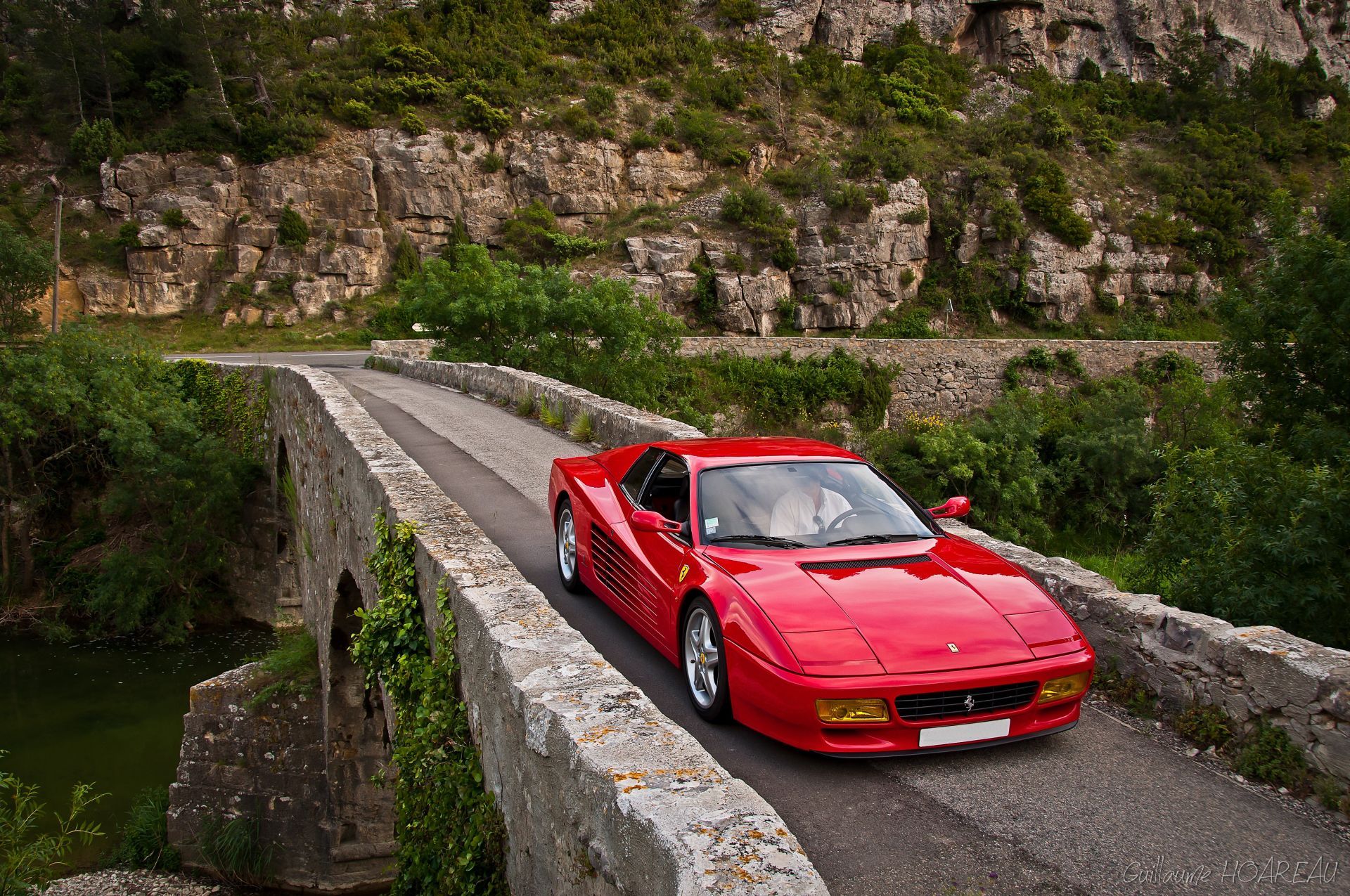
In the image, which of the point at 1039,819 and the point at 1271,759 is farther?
the point at 1271,759

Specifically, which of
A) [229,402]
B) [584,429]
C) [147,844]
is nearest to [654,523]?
[584,429]

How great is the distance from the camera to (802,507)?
15.2 feet

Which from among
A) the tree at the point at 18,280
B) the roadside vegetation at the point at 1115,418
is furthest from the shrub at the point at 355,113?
the roadside vegetation at the point at 1115,418

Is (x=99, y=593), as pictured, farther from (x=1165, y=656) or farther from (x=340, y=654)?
(x=1165, y=656)

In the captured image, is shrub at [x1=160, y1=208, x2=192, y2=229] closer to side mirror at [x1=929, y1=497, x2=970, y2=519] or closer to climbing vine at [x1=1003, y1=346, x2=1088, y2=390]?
climbing vine at [x1=1003, y1=346, x2=1088, y2=390]

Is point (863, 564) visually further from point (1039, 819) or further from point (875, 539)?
point (1039, 819)

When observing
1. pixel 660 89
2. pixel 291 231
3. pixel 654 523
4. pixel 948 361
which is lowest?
pixel 948 361

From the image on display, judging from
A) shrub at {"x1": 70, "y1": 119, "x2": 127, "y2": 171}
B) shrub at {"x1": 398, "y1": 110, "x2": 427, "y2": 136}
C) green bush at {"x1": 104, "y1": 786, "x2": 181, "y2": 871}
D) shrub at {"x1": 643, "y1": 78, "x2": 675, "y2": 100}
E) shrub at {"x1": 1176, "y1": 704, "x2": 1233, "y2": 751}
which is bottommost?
green bush at {"x1": 104, "y1": 786, "x2": 181, "y2": 871}

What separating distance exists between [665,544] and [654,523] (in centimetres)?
13

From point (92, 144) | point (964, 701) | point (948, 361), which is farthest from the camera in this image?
point (92, 144)

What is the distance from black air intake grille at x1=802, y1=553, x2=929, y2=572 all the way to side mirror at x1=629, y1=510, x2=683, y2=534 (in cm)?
76

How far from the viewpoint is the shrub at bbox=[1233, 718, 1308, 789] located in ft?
11.8

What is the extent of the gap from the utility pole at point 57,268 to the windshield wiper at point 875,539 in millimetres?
34067

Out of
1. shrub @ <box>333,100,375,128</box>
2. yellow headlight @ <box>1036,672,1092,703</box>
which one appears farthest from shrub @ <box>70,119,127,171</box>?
yellow headlight @ <box>1036,672,1092,703</box>
